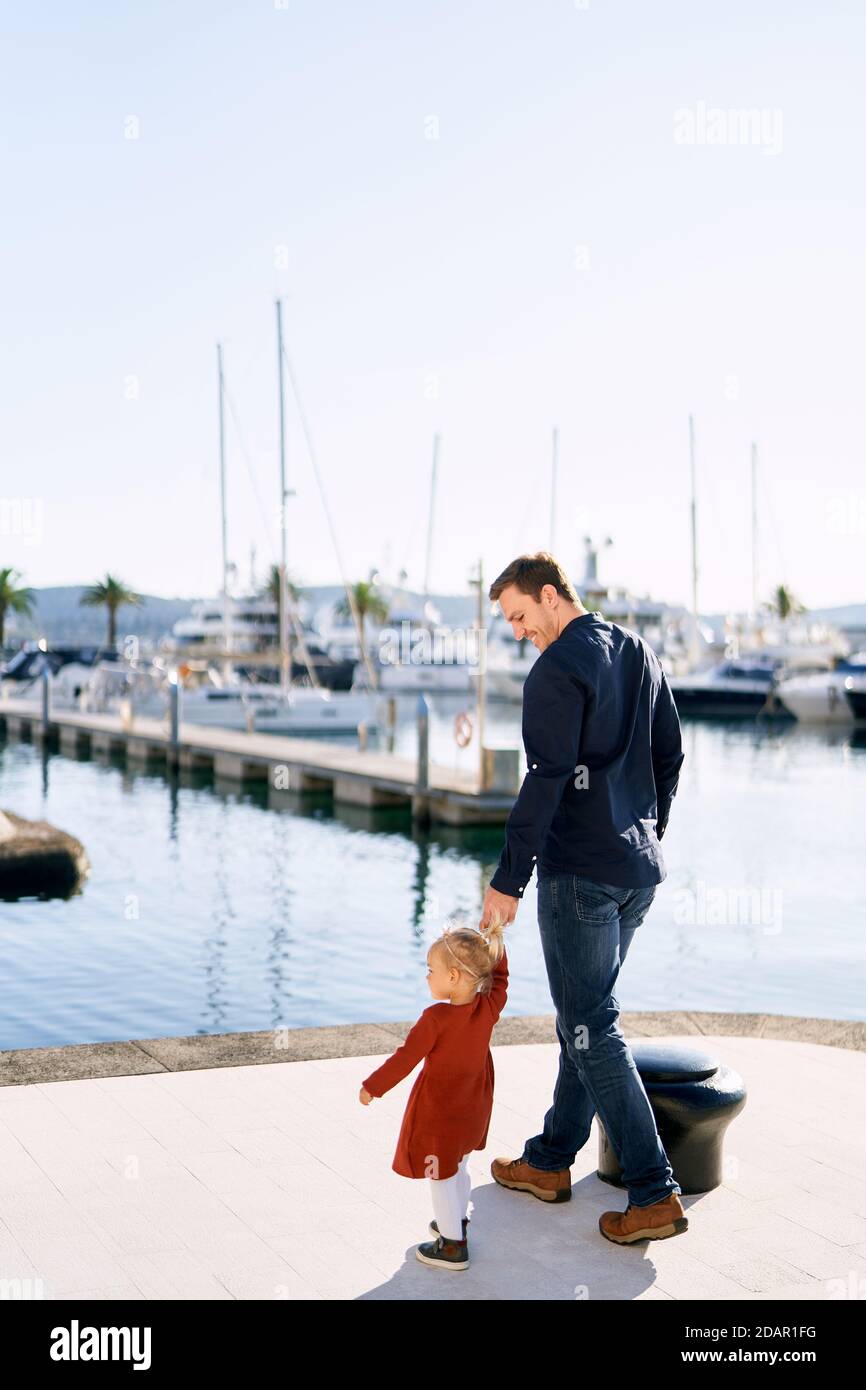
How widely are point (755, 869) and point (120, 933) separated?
32.4ft

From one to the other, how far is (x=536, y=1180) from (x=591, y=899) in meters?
1.03

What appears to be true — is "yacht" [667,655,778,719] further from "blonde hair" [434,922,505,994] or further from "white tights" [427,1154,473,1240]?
"white tights" [427,1154,473,1240]

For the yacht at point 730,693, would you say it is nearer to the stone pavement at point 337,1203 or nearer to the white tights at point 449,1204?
the stone pavement at point 337,1203

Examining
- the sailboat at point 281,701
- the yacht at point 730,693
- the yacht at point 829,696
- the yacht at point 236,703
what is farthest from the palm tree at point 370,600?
the sailboat at point 281,701

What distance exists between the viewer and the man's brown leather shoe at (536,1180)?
4.81 metres

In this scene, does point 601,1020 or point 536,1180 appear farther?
point 536,1180

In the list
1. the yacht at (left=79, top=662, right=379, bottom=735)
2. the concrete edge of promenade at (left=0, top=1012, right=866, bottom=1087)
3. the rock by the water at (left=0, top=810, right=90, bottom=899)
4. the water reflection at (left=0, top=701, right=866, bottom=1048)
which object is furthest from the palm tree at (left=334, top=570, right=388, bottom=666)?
the concrete edge of promenade at (left=0, top=1012, right=866, bottom=1087)

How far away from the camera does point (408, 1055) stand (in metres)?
4.30

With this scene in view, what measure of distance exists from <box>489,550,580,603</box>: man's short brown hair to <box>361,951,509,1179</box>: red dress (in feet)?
4.15

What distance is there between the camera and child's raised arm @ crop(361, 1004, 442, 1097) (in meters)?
4.27

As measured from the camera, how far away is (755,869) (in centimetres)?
2141

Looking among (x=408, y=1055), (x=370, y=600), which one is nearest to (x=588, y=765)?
(x=408, y=1055)

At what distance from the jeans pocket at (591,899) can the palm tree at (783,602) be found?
4335 inches

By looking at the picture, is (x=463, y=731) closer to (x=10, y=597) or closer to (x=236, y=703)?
(x=236, y=703)
